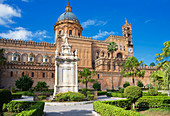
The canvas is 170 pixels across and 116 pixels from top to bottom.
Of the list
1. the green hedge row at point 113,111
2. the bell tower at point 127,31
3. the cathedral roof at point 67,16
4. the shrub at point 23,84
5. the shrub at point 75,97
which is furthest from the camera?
the bell tower at point 127,31

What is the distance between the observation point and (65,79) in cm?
1964

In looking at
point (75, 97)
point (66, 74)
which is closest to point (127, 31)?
point (66, 74)

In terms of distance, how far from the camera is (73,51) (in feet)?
172

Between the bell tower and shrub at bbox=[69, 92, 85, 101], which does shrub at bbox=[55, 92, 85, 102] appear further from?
the bell tower

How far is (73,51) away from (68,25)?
11.5 meters

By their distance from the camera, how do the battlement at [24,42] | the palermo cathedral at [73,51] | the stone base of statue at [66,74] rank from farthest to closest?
1. the battlement at [24,42]
2. the palermo cathedral at [73,51]
3. the stone base of statue at [66,74]

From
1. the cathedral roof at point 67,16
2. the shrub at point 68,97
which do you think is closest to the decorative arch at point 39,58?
the cathedral roof at point 67,16

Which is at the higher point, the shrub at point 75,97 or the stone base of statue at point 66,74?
the stone base of statue at point 66,74

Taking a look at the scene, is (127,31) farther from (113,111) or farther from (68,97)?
(113,111)

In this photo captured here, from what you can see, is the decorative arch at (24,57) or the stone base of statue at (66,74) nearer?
the stone base of statue at (66,74)

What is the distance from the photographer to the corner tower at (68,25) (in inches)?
2256

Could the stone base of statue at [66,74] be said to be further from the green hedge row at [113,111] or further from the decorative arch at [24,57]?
the decorative arch at [24,57]

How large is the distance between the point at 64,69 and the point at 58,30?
41.6 metres

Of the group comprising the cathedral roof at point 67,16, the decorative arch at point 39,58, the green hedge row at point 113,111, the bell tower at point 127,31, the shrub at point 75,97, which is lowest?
the shrub at point 75,97
